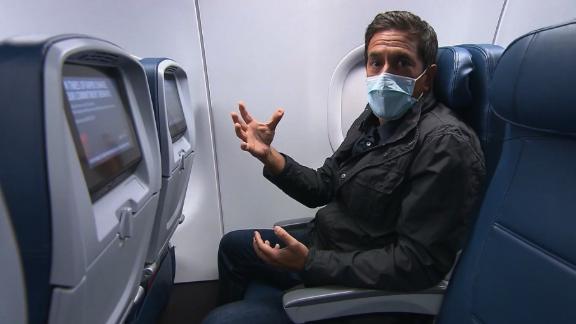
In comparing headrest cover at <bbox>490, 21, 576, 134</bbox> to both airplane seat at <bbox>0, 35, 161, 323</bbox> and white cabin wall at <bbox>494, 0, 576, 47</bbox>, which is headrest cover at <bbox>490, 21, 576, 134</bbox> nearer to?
airplane seat at <bbox>0, 35, 161, 323</bbox>

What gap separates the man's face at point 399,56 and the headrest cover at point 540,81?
0.33 metres

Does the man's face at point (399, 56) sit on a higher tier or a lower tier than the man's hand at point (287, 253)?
higher

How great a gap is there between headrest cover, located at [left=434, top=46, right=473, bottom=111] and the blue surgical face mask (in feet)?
0.29

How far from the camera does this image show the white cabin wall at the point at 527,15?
185 cm

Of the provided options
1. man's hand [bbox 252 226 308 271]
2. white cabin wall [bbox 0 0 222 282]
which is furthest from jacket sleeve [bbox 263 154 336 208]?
white cabin wall [bbox 0 0 222 282]

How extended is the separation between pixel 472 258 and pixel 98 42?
106 cm

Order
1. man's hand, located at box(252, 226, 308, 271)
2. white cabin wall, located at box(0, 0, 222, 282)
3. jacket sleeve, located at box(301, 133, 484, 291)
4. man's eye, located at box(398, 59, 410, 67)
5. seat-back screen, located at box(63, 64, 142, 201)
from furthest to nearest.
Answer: white cabin wall, located at box(0, 0, 222, 282)
man's eye, located at box(398, 59, 410, 67)
man's hand, located at box(252, 226, 308, 271)
jacket sleeve, located at box(301, 133, 484, 291)
seat-back screen, located at box(63, 64, 142, 201)

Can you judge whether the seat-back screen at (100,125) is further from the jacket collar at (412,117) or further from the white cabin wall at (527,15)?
the white cabin wall at (527,15)

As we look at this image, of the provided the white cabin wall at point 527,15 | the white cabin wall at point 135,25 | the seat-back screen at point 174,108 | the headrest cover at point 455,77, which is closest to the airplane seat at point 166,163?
the seat-back screen at point 174,108

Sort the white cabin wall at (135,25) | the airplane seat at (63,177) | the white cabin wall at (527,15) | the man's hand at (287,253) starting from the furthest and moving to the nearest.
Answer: the white cabin wall at (527,15)
the white cabin wall at (135,25)
the man's hand at (287,253)
the airplane seat at (63,177)

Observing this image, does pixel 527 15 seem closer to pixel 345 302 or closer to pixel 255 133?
pixel 255 133

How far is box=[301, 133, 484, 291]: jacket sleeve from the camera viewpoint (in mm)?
942

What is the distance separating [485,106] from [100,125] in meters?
1.06

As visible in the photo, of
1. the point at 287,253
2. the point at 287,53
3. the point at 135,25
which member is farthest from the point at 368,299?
the point at 135,25
